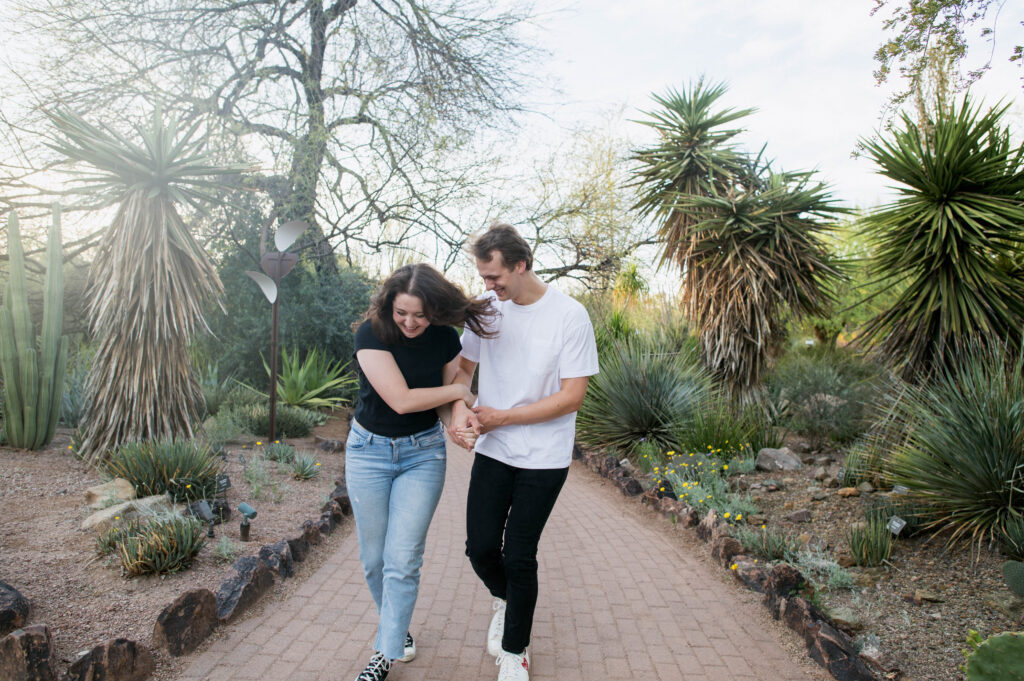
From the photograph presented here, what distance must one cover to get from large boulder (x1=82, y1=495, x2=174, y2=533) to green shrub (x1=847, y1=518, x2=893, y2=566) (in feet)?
14.4

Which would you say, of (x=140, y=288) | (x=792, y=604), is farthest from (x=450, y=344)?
(x=140, y=288)

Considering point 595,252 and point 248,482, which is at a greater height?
point 595,252

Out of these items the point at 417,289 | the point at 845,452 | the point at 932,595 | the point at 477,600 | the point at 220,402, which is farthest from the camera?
the point at 220,402

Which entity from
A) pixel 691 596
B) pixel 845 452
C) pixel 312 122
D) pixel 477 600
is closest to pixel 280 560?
pixel 477 600

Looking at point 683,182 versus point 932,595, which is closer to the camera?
point 932,595

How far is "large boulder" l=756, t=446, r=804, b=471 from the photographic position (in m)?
7.18

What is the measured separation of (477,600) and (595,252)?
13313mm

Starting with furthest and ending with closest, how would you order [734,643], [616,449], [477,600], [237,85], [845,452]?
1. [237,85]
2. [616,449]
3. [845,452]
4. [477,600]
5. [734,643]

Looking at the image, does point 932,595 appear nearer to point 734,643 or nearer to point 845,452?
point 734,643

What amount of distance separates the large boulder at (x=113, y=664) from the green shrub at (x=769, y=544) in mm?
3716

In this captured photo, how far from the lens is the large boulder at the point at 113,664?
278cm

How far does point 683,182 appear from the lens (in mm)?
10523

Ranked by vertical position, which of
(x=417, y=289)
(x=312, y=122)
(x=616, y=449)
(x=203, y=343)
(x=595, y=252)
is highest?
(x=312, y=122)

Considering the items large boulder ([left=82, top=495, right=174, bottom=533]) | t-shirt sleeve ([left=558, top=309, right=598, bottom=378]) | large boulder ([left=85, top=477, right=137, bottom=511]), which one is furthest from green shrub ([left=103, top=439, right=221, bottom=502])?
t-shirt sleeve ([left=558, top=309, right=598, bottom=378])
